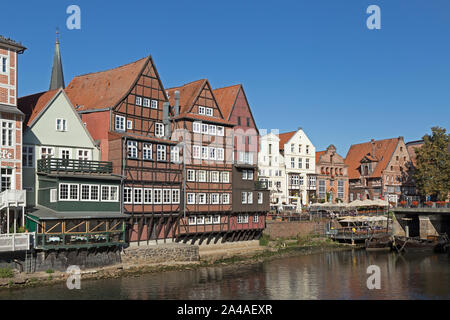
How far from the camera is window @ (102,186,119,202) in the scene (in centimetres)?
3903

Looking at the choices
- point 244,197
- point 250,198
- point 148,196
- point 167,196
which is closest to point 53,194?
point 148,196

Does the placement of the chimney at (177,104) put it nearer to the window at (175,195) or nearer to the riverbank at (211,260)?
the window at (175,195)

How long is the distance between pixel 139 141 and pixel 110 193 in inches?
220

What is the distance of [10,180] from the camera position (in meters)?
36.1

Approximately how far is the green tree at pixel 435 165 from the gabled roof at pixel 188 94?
3837 centimetres

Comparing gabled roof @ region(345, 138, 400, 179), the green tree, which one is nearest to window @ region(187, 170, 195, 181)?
the green tree

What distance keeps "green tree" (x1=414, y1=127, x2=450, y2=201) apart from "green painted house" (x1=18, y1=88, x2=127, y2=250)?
48.0 m

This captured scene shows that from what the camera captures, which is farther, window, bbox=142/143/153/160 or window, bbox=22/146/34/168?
window, bbox=142/143/153/160

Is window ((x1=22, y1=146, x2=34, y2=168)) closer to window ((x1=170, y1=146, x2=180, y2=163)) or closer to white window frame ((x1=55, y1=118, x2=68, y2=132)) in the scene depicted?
white window frame ((x1=55, y1=118, x2=68, y2=132))

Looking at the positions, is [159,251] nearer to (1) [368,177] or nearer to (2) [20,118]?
(2) [20,118]

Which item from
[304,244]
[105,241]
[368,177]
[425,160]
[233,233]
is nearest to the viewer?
[105,241]

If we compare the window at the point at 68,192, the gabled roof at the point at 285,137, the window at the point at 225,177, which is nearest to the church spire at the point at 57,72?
the window at the point at 225,177

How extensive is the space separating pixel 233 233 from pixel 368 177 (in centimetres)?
3850

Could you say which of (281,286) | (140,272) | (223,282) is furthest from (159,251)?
(281,286)
